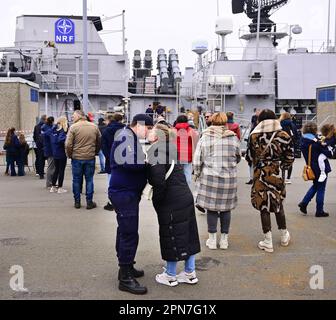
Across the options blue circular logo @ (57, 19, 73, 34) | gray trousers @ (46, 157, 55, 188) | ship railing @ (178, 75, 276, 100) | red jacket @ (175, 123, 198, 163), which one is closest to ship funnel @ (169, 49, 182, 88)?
ship railing @ (178, 75, 276, 100)

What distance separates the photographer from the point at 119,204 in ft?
17.2

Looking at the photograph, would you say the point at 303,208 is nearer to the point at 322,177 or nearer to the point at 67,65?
the point at 322,177

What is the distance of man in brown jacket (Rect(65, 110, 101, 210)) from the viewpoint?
9570 mm

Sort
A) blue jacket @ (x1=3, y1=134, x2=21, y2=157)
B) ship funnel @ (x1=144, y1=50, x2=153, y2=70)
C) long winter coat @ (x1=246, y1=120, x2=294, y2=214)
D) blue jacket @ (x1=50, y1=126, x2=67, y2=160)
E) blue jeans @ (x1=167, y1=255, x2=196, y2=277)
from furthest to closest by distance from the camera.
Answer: ship funnel @ (x1=144, y1=50, x2=153, y2=70)
blue jacket @ (x1=3, y1=134, x2=21, y2=157)
blue jacket @ (x1=50, y1=126, x2=67, y2=160)
long winter coat @ (x1=246, y1=120, x2=294, y2=214)
blue jeans @ (x1=167, y1=255, x2=196, y2=277)

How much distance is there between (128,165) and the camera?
5.14 meters

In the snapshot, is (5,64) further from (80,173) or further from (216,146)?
(216,146)

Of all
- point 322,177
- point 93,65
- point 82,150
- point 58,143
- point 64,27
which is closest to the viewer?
point 322,177

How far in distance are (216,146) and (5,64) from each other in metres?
25.3

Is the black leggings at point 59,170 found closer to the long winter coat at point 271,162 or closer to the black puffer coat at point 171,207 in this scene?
the long winter coat at point 271,162

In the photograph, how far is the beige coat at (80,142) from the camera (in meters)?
9.56

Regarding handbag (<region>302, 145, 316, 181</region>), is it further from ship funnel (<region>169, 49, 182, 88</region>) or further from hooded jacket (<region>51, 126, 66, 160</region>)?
ship funnel (<region>169, 49, 182, 88</region>)

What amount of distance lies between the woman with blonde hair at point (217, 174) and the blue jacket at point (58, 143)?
5.02 meters

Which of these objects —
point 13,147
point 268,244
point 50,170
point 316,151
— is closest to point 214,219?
point 268,244

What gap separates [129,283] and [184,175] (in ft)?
4.36
